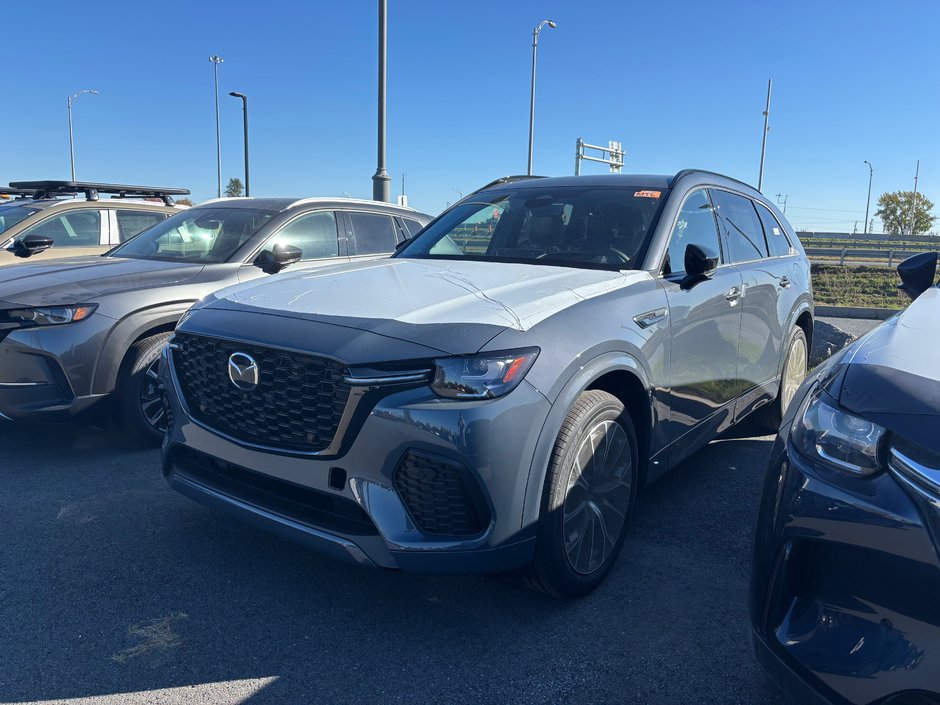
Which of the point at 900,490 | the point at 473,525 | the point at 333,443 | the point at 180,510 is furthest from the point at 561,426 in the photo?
the point at 180,510

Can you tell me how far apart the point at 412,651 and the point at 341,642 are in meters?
0.27

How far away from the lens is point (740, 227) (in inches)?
177

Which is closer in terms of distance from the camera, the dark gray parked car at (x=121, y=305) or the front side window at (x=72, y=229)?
the dark gray parked car at (x=121, y=305)

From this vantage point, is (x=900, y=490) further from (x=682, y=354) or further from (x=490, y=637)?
(x=682, y=354)

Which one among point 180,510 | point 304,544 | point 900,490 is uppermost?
point 900,490

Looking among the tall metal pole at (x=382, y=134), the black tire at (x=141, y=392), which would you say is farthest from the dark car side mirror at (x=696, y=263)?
the tall metal pole at (x=382, y=134)

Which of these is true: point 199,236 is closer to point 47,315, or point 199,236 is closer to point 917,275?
point 47,315

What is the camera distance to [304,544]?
2559mm

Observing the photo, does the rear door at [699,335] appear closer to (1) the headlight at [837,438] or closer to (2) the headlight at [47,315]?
(1) the headlight at [837,438]

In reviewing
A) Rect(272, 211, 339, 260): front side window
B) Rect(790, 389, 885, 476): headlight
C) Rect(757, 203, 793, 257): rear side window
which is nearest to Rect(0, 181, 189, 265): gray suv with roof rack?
Rect(272, 211, 339, 260): front side window

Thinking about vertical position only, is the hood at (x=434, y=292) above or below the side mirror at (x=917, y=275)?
below

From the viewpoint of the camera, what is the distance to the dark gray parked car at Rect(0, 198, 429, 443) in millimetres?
4156

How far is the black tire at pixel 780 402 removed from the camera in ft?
16.2

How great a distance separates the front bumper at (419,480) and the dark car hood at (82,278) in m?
2.45
